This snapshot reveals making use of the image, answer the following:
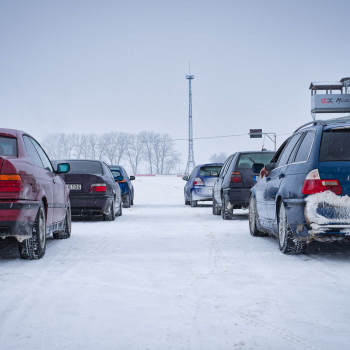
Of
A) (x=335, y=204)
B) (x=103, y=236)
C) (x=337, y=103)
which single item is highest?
(x=337, y=103)

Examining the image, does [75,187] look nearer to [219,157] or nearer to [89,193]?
[89,193]

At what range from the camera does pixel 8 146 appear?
7480mm

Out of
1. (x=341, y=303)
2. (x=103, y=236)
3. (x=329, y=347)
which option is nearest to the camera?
(x=329, y=347)

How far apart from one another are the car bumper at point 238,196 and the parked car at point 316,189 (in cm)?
539

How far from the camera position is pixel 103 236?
411 inches

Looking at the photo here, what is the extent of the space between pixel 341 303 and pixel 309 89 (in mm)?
75073

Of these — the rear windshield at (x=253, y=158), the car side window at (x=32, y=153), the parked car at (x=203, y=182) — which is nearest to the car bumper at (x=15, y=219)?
the car side window at (x=32, y=153)

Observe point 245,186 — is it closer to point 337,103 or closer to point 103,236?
point 103,236

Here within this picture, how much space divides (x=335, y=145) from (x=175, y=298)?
322cm

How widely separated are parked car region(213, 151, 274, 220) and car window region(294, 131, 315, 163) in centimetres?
549

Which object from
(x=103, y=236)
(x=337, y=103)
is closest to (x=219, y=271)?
(x=103, y=236)

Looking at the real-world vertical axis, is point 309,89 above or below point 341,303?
above

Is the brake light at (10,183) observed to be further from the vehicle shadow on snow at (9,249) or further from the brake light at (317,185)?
the brake light at (317,185)

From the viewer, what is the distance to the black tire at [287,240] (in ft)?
25.1
